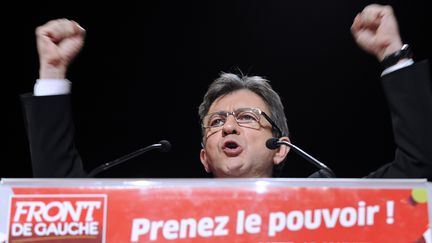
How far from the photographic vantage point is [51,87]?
3.47 feet

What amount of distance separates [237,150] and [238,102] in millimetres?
181

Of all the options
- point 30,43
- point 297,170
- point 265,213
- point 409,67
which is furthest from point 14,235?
point 297,170

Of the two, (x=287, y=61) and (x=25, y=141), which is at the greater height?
(x=287, y=61)

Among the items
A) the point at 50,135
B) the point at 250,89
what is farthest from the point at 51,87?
the point at 250,89

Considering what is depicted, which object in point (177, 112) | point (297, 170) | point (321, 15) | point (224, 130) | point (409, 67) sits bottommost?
point (297, 170)

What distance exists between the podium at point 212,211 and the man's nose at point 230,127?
64cm

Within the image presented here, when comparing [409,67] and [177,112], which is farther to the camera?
[177,112]

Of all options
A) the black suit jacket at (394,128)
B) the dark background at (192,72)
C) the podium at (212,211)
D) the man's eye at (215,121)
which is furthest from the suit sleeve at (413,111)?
the dark background at (192,72)

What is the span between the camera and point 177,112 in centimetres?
310

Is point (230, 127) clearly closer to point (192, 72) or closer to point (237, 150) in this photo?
point (237, 150)

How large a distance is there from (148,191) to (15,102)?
2416mm

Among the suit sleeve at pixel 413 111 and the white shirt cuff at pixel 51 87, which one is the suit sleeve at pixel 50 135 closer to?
the white shirt cuff at pixel 51 87

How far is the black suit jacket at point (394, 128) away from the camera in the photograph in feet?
3.20

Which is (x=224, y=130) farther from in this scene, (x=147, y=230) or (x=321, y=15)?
(x=321, y=15)
